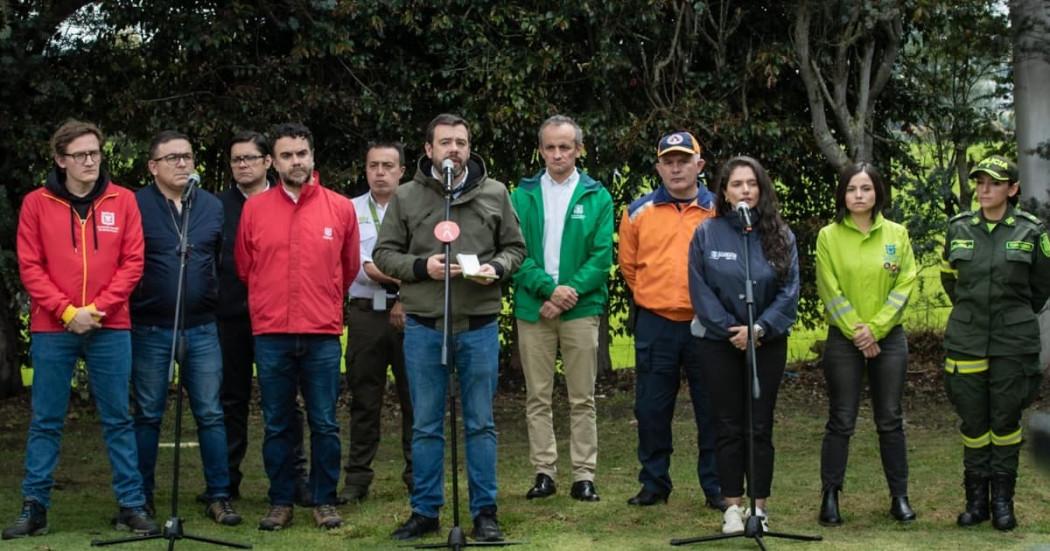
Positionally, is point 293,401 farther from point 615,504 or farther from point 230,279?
point 615,504

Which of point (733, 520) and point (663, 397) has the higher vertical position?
point (663, 397)

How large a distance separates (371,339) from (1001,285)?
3241 mm

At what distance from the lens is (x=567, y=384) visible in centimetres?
765

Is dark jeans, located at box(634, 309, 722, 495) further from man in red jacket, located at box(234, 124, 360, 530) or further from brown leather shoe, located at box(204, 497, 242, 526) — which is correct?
brown leather shoe, located at box(204, 497, 242, 526)

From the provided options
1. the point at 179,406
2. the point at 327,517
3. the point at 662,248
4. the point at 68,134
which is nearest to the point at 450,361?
the point at 327,517

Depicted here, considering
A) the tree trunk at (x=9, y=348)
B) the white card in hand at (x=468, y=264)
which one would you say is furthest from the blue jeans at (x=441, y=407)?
the tree trunk at (x=9, y=348)

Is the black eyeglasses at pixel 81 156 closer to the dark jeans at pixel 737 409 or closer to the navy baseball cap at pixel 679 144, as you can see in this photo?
the navy baseball cap at pixel 679 144

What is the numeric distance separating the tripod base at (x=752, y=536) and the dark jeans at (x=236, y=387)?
2.19 metres

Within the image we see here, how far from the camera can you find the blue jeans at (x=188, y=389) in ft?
22.6

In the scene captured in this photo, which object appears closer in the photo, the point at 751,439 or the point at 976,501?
the point at 751,439

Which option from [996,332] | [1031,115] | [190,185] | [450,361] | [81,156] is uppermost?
[1031,115]

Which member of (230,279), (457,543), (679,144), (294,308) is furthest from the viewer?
(230,279)

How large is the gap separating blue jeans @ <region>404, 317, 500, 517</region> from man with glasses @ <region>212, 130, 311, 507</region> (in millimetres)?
1097

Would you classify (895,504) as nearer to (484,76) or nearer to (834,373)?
(834,373)
